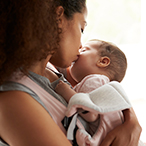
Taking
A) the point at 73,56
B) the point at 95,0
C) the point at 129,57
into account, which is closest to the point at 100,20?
the point at 95,0

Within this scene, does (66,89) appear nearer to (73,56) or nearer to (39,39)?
(73,56)

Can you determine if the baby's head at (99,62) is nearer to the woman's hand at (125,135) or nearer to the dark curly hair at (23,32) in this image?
the woman's hand at (125,135)

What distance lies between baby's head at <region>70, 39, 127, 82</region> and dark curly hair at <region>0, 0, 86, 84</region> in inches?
25.0

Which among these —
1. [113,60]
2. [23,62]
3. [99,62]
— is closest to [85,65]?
[99,62]

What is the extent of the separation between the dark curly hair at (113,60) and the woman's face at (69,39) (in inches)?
17.1

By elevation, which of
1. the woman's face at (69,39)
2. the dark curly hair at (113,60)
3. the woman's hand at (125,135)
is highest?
the woman's face at (69,39)

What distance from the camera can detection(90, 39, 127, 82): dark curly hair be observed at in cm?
152

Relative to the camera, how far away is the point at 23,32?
757 mm

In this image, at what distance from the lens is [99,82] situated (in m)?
1.25

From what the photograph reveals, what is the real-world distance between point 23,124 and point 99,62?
84cm

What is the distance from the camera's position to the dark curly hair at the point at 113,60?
152 cm

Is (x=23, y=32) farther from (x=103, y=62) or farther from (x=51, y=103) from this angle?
(x=103, y=62)

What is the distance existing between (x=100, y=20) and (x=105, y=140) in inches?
122

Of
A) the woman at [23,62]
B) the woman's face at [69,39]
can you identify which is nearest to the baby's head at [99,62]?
the woman's face at [69,39]
